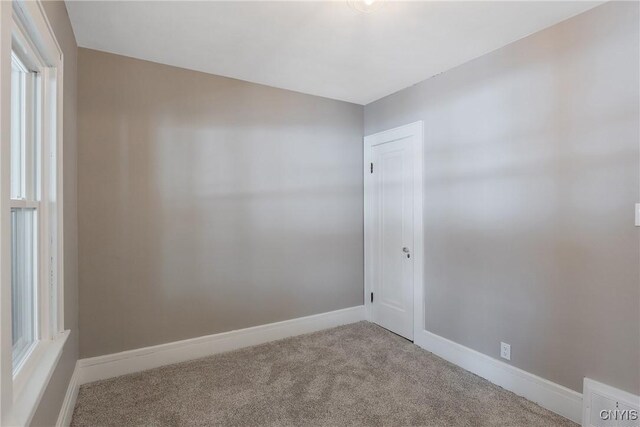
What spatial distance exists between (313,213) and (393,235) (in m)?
0.87

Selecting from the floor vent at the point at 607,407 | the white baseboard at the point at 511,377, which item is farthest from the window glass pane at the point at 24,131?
the floor vent at the point at 607,407

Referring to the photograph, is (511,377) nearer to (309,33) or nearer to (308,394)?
(308,394)

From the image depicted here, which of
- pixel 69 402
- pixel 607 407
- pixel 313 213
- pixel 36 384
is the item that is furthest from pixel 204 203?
pixel 607 407

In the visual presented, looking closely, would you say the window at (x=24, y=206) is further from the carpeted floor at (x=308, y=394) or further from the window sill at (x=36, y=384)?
the carpeted floor at (x=308, y=394)

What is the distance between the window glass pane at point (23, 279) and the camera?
4.92 ft

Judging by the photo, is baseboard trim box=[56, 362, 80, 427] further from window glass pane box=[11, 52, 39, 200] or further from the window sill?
window glass pane box=[11, 52, 39, 200]

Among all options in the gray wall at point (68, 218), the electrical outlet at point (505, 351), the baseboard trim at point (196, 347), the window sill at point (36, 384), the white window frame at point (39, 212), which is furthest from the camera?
the baseboard trim at point (196, 347)

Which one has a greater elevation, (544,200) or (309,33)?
(309,33)

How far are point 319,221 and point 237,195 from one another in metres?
0.93

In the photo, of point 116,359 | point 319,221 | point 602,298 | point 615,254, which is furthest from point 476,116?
point 116,359

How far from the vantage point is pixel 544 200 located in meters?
2.16

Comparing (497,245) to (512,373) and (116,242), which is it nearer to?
(512,373)

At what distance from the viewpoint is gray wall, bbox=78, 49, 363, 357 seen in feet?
8.09

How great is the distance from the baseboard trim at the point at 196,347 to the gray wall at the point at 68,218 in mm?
207
